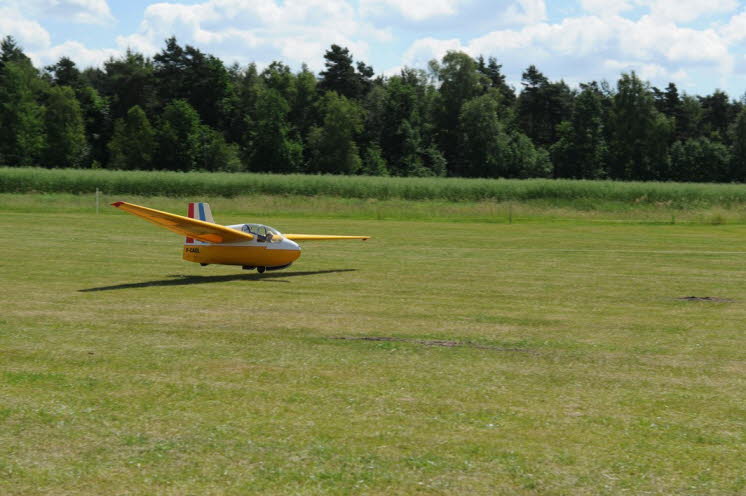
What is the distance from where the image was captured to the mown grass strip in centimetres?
6794

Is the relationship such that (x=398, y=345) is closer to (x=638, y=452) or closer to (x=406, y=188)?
(x=638, y=452)

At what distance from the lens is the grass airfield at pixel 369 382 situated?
24.7ft

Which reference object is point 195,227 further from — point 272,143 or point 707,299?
point 272,143

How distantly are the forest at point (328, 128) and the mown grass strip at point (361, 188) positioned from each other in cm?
4386

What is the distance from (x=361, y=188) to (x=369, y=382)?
59909 mm

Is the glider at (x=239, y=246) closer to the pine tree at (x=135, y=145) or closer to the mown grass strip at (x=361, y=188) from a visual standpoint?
the mown grass strip at (x=361, y=188)

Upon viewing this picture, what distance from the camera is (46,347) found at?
12750mm

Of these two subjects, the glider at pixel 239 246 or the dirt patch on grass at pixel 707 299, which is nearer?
the dirt patch on grass at pixel 707 299

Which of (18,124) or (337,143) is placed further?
(337,143)

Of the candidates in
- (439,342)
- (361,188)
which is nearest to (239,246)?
(439,342)

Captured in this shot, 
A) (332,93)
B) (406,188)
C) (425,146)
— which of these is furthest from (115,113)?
(406,188)

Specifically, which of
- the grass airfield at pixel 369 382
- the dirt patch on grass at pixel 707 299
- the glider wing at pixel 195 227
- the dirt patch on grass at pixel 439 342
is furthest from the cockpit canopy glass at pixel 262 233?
the dirt patch on grass at pixel 707 299

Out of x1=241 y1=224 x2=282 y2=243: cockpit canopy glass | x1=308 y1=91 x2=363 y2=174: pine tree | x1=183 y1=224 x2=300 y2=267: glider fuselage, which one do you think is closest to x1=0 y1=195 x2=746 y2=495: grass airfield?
x1=183 y1=224 x2=300 y2=267: glider fuselage

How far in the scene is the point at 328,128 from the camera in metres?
118
